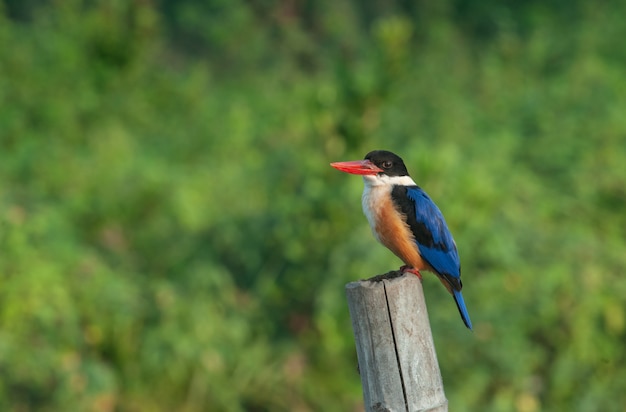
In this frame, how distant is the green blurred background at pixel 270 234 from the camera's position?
18.4ft

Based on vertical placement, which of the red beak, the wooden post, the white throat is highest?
the red beak

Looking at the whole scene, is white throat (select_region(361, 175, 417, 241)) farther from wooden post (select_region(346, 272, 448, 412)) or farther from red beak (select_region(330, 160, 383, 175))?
wooden post (select_region(346, 272, 448, 412))

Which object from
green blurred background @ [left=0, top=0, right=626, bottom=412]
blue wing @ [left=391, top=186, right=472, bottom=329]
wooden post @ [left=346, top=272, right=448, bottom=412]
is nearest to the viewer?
wooden post @ [left=346, top=272, right=448, bottom=412]

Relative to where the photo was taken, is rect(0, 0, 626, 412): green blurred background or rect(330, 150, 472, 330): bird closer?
rect(330, 150, 472, 330): bird

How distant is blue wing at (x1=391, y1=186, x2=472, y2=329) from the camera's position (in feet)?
12.1

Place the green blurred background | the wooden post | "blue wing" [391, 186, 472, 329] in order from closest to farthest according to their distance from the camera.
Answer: the wooden post < "blue wing" [391, 186, 472, 329] < the green blurred background

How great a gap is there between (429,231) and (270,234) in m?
2.50

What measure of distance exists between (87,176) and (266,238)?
1.68m

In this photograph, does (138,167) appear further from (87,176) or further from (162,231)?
(162,231)

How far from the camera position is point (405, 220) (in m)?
3.70

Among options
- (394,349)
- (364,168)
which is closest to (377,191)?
(364,168)

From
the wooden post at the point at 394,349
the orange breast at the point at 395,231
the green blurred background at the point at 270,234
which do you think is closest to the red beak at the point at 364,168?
the orange breast at the point at 395,231

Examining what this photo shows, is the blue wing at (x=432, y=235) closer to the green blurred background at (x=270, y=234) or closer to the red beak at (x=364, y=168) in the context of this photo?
the red beak at (x=364, y=168)

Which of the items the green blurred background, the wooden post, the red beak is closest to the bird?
the red beak
